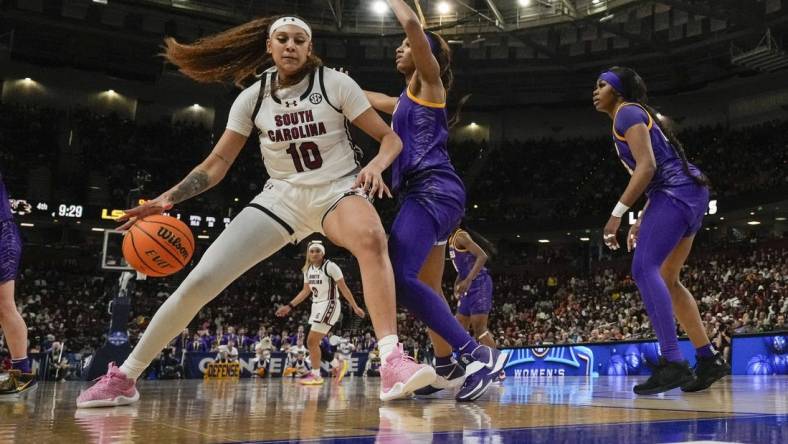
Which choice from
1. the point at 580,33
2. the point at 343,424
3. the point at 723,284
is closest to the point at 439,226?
the point at 343,424

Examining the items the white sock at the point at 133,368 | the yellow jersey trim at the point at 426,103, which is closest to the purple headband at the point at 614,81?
the yellow jersey trim at the point at 426,103

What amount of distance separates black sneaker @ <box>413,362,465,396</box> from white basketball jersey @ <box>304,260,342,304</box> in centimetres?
542

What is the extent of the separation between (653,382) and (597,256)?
86.3 feet

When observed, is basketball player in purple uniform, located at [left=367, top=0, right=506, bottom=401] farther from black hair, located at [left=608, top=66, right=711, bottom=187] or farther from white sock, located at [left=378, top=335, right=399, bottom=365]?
black hair, located at [left=608, top=66, right=711, bottom=187]

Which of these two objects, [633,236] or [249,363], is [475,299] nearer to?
[633,236]

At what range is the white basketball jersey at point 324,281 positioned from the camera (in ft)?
31.1

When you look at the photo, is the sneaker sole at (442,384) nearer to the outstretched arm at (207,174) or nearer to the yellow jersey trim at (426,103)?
the yellow jersey trim at (426,103)

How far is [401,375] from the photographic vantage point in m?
2.82

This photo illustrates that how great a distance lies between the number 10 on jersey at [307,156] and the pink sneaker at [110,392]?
4.04 feet

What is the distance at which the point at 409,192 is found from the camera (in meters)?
3.79

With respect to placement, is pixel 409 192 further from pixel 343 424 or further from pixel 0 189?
pixel 0 189

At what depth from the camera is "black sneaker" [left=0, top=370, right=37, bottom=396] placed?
4.48 metres

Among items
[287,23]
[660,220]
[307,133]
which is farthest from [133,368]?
[660,220]

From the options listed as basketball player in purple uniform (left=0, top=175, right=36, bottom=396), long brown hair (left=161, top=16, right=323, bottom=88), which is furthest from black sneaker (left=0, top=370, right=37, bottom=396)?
long brown hair (left=161, top=16, right=323, bottom=88)
